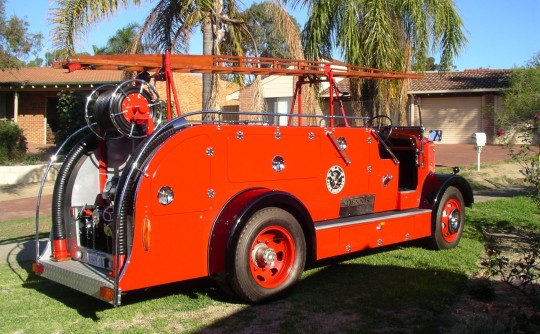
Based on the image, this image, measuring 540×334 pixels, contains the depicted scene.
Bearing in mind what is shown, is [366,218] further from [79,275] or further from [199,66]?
[79,275]

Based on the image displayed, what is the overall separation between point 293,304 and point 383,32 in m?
8.81

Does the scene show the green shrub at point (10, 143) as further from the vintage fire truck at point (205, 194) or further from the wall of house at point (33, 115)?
the vintage fire truck at point (205, 194)

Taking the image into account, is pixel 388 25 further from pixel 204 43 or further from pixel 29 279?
pixel 29 279

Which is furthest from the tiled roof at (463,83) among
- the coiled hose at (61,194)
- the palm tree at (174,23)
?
the coiled hose at (61,194)

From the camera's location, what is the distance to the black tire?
26.4ft

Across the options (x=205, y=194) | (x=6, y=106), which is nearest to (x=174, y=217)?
(x=205, y=194)

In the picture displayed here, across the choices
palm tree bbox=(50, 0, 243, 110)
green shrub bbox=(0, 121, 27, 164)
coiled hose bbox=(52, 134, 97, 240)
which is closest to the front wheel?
coiled hose bbox=(52, 134, 97, 240)

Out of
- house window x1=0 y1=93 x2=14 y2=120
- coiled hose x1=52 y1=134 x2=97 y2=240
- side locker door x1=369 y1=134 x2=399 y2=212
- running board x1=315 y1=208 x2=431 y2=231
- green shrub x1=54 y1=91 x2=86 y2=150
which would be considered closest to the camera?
coiled hose x1=52 y1=134 x2=97 y2=240

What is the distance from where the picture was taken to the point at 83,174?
6.36 metres

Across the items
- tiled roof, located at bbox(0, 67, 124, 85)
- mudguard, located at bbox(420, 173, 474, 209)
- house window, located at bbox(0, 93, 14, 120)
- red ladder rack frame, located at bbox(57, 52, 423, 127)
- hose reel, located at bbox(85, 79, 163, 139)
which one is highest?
tiled roof, located at bbox(0, 67, 124, 85)

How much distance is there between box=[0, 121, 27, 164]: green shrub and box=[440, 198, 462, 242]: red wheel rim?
1608 centimetres

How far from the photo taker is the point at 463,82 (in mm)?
31484

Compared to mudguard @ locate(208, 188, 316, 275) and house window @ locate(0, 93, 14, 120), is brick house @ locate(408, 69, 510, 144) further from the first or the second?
mudguard @ locate(208, 188, 316, 275)

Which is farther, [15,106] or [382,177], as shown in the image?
[15,106]
